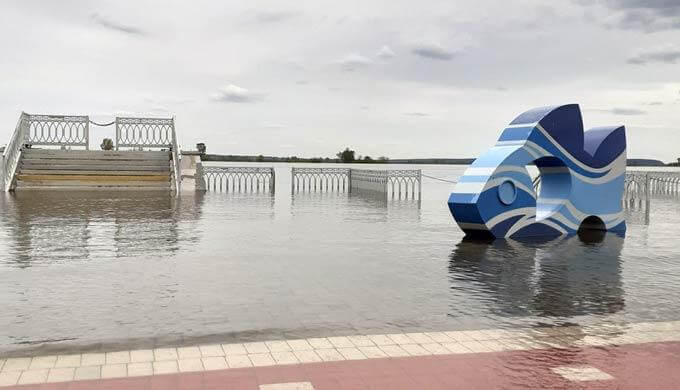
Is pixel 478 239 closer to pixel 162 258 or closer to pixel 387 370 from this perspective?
pixel 162 258

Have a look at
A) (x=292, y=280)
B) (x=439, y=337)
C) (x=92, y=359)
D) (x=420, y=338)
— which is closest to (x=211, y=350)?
(x=92, y=359)

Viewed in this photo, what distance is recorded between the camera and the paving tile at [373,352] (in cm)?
574

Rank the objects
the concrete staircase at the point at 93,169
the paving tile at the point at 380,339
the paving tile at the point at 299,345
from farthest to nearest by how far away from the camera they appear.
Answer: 1. the concrete staircase at the point at 93,169
2. the paving tile at the point at 380,339
3. the paving tile at the point at 299,345

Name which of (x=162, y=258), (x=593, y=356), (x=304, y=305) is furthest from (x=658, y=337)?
(x=162, y=258)

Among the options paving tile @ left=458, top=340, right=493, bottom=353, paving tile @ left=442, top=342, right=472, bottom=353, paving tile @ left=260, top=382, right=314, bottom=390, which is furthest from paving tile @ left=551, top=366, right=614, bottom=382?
paving tile @ left=260, top=382, right=314, bottom=390

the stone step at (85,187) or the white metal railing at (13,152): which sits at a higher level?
the white metal railing at (13,152)

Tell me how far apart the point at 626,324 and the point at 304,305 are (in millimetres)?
3681

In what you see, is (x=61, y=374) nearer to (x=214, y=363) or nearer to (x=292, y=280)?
(x=214, y=363)

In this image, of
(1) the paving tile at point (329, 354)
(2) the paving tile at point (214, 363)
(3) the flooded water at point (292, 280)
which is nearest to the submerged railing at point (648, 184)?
(3) the flooded water at point (292, 280)

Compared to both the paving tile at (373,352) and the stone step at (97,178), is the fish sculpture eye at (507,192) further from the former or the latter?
the stone step at (97,178)

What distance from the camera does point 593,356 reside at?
5930 millimetres

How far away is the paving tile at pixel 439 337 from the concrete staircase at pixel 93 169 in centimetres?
2501

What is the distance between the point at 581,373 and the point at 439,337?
1.42m

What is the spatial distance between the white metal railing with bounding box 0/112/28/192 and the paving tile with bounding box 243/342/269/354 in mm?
25037
